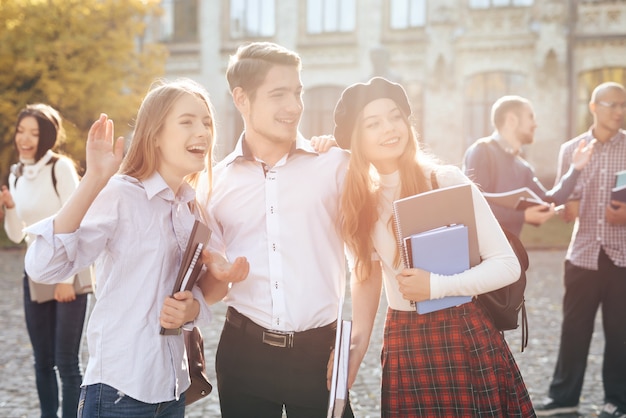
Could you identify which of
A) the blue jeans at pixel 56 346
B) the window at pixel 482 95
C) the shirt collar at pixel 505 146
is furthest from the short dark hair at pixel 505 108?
the window at pixel 482 95

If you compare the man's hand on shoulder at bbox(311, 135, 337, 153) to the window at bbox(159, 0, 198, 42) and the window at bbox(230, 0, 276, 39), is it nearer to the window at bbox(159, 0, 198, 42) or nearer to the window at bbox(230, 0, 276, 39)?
the window at bbox(230, 0, 276, 39)

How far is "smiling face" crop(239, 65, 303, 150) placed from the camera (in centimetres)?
307

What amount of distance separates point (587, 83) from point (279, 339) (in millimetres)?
22873

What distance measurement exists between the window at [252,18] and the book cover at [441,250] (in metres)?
25.1

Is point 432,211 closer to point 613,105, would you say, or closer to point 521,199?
point 521,199

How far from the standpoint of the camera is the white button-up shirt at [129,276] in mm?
2551

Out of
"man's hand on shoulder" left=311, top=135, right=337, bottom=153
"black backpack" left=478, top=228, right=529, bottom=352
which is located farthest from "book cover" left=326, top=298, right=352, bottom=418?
"man's hand on shoulder" left=311, top=135, right=337, bottom=153

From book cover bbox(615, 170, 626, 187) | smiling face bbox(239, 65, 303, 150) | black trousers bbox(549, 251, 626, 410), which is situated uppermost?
smiling face bbox(239, 65, 303, 150)

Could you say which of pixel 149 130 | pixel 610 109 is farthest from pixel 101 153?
pixel 610 109

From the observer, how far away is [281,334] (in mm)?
2982

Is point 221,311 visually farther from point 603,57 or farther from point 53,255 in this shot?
point 603,57

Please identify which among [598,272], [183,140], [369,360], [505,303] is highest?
[183,140]

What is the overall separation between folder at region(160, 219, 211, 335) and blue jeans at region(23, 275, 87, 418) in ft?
7.47

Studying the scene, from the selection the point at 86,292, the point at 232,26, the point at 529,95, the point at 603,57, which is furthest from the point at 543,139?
the point at 86,292
